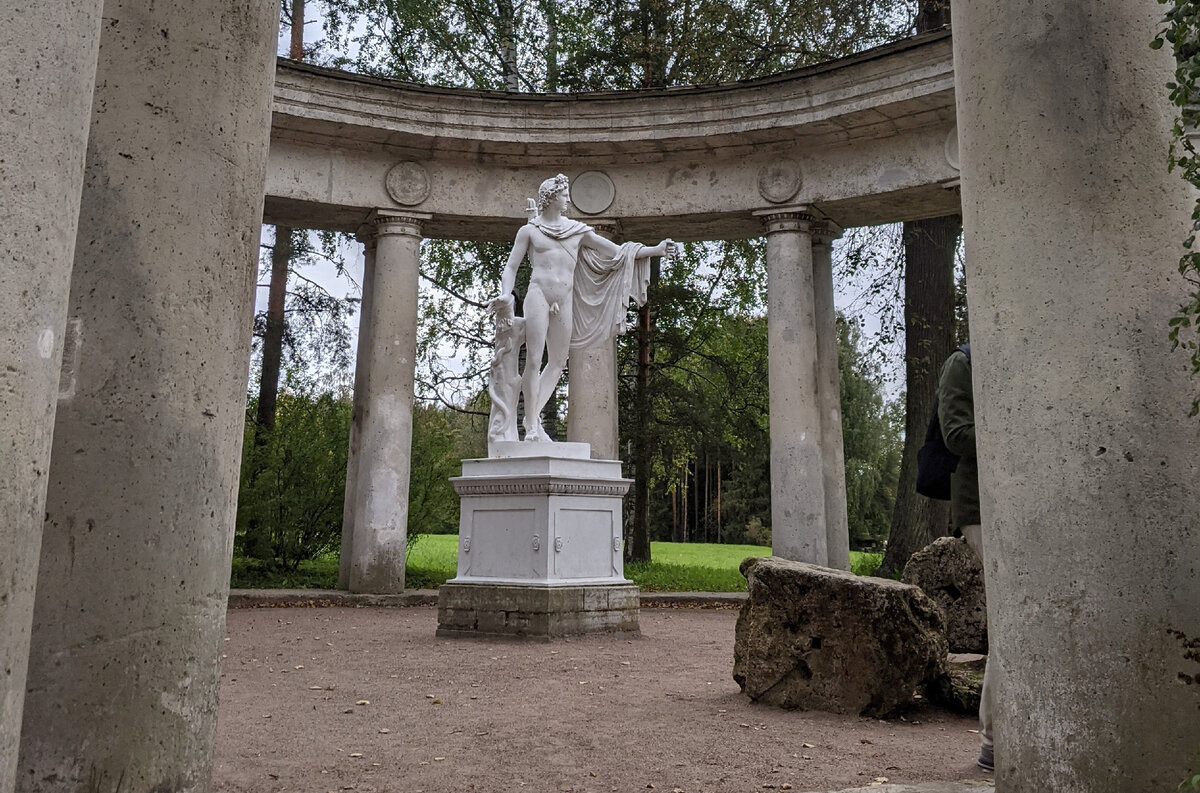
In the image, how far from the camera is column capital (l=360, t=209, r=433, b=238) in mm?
16656

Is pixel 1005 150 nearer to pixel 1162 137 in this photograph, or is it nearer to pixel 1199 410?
pixel 1162 137

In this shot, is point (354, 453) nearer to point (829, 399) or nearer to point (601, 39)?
point (829, 399)

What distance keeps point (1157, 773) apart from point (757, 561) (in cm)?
437

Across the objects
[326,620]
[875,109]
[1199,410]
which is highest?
[875,109]

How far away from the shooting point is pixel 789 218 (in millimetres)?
16344

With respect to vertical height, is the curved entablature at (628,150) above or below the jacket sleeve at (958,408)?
above

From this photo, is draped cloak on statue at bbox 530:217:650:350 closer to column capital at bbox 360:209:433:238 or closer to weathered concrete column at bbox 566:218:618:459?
weathered concrete column at bbox 566:218:618:459

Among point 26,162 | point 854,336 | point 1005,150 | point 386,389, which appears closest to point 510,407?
point 386,389

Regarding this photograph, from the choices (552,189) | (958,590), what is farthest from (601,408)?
(958,590)

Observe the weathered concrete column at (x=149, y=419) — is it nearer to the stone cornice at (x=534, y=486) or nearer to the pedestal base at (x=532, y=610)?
the pedestal base at (x=532, y=610)

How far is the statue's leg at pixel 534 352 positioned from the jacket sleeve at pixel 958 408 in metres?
7.10

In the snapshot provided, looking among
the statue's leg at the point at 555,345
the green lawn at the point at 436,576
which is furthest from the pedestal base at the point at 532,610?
the green lawn at the point at 436,576

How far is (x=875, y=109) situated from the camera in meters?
15.1

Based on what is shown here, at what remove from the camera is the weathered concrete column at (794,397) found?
604 inches
